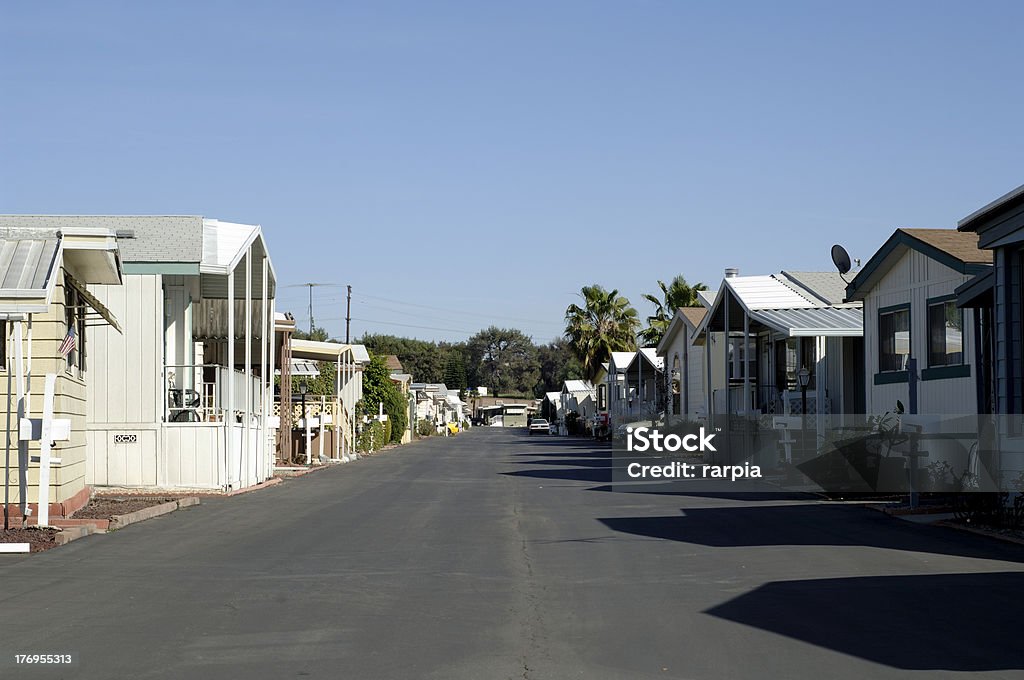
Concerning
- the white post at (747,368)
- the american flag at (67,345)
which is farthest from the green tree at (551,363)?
the american flag at (67,345)

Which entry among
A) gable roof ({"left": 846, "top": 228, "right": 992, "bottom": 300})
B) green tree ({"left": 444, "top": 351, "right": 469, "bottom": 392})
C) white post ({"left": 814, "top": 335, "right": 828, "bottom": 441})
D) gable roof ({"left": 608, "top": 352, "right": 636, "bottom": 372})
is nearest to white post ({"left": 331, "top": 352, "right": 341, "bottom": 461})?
white post ({"left": 814, "top": 335, "right": 828, "bottom": 441})

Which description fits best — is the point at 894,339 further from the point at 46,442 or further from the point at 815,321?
the point at 46,442

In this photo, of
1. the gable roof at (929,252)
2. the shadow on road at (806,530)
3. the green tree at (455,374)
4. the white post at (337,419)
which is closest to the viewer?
the shadow on road at (806,530)

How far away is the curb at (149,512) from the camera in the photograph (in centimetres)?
1701

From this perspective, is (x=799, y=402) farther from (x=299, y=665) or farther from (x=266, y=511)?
(x=299, y=665)

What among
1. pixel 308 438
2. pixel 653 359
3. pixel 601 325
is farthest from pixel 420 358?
pixel 308 438

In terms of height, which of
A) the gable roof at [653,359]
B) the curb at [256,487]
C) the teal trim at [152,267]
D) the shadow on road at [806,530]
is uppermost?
the teal trim at [152,267]

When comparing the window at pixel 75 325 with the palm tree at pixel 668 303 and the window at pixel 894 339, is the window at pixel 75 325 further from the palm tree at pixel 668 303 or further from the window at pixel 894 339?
the palm tree at pixel 668 303

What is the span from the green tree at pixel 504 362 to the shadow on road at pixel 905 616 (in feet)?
562

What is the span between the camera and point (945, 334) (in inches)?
915

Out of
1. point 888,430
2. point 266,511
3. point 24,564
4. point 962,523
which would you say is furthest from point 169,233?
point 962,523

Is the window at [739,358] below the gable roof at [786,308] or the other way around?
below

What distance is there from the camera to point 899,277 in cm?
2519

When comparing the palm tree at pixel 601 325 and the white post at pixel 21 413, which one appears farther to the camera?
the palm tree at pixel 601 325
